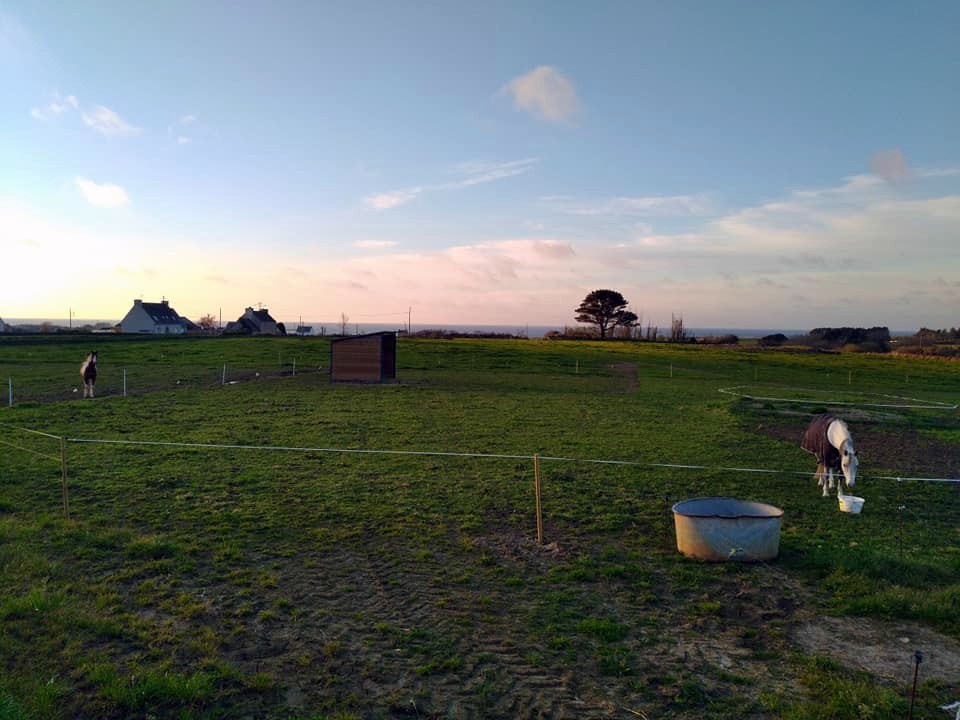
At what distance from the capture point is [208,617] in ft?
19.7

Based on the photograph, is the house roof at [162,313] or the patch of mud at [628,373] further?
the house roof at [162,313]

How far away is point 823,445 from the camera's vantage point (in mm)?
10992

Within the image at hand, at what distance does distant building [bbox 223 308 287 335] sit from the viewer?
85.2 meters

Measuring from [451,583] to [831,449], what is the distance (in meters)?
7.38

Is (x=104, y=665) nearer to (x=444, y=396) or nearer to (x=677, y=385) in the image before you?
(x=444, y=396)

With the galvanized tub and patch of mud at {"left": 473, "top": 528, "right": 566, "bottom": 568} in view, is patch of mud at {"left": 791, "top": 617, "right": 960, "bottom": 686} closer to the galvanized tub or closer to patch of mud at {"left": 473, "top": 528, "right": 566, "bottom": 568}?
the galvanized tub

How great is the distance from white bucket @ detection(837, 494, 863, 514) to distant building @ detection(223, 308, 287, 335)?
80255 millimetres

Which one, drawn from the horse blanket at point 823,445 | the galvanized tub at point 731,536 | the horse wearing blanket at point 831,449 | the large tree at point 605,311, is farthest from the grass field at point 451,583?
the large tree at point 605,311

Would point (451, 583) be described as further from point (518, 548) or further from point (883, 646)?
point (883, 646)

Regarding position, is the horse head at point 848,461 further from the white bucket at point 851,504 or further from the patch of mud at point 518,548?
the patch of mud at point 518,548

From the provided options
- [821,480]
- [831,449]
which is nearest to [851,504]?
[821,480]

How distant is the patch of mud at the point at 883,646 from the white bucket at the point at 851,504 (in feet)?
12.0

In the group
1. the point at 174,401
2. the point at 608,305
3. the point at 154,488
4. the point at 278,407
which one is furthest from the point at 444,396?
the point at 608,305

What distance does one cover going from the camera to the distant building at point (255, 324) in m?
85.2
